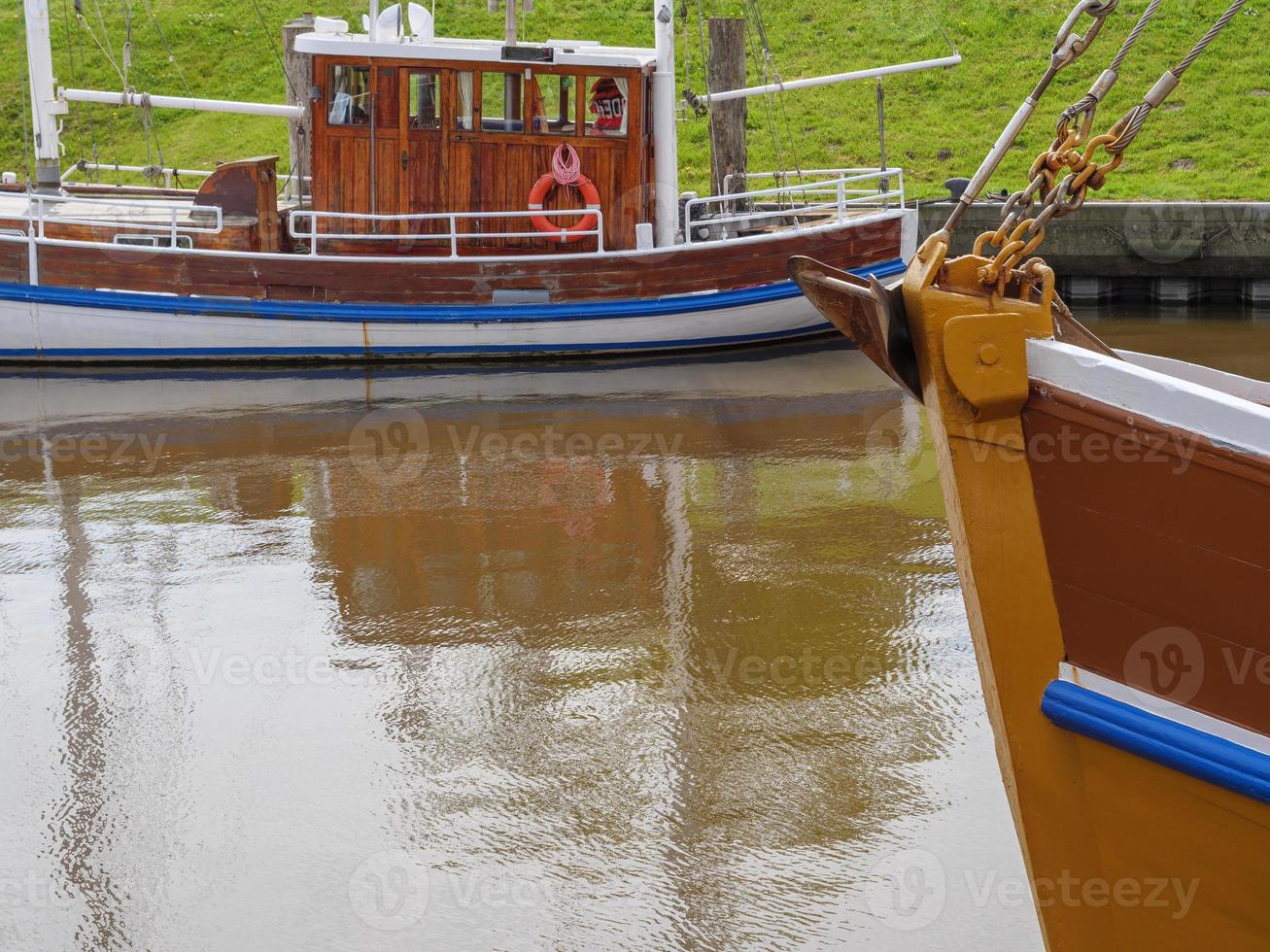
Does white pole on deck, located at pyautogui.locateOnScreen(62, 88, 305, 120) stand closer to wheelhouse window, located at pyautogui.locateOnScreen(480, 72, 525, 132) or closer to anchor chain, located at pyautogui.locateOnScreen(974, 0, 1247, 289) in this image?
wheelhouse window, located at pyautogui.locateOnScreen(480, 72, 525, 132)

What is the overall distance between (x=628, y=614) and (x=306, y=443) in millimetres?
3793

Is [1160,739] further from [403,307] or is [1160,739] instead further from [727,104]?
[727,104]

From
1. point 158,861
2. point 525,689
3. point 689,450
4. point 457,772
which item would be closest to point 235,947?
point 158,861

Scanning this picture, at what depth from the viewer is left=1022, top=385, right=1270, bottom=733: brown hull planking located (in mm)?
2381

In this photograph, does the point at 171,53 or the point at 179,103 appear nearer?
the point at 179,103

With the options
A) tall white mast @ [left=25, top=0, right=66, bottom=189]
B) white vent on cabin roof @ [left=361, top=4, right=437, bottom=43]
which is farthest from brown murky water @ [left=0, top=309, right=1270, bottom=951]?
tall white mast @ [left=25, top=0, right=66, bottom=189]

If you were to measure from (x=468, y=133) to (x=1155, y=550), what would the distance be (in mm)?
9444

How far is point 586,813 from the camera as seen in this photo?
394 cm

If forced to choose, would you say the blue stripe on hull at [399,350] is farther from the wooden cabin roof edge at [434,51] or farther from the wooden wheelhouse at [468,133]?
the wooden cabin roof edge at [434,51]

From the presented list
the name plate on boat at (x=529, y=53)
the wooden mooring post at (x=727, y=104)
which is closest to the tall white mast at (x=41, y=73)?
the name plate on boat at (x=529, y=53)

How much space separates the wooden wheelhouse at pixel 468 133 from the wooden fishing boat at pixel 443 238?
0.02 meters

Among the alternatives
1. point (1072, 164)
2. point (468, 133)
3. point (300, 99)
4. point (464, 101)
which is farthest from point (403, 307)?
point (1072, 164)

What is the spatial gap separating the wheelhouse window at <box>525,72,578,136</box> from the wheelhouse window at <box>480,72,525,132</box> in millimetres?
96

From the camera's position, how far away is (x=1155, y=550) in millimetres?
2461
